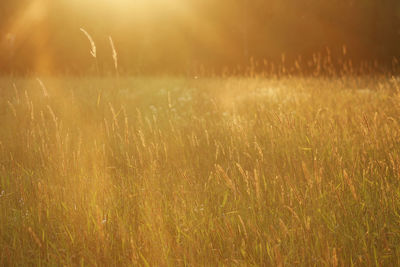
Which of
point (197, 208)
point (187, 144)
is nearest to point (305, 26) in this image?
point (187, 144)

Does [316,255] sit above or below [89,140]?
below

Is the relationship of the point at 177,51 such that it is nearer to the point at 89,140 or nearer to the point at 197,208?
the point at 89,140

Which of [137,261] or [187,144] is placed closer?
[137,261]

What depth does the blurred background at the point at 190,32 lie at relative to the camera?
39.4ft

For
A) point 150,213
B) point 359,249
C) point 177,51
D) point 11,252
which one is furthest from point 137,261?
point 177,51

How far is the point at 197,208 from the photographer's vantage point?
1.95 meters

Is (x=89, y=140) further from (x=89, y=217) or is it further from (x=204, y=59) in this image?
(x=204, y=59)

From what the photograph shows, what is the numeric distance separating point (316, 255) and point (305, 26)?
39.0 feet

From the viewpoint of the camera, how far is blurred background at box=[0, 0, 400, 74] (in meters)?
12.0

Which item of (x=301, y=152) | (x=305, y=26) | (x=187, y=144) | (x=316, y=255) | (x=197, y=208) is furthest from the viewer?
(x=305, y=26)

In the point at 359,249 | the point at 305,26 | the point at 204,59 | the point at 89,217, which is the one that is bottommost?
the point at 359,249

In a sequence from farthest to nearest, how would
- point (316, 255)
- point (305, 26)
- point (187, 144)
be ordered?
point (305, 26)
point (187, 144)
point (316, 255)

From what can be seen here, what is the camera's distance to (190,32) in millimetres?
12680

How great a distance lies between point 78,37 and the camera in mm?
12453
